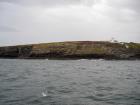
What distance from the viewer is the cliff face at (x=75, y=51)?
126m

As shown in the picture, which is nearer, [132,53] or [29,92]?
[29,92]

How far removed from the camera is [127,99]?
22.0 metres

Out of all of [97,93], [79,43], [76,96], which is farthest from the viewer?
[79,43]

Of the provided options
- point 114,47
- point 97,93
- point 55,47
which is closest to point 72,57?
point 55,47

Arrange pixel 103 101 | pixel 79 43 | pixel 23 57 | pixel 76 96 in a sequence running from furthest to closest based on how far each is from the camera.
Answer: pixel 79 43 → pixel 23 57 → pixel 76 96 → pixel 103 101

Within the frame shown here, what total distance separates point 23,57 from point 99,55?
3732cm

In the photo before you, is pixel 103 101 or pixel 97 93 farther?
pixel 97 93

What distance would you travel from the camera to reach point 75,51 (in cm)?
13012

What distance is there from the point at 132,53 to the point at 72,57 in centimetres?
2862

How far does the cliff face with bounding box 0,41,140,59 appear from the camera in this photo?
126 metres

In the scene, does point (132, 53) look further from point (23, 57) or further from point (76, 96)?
point (76, 96)

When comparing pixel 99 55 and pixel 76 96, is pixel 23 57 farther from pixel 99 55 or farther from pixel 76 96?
pixel 76 96

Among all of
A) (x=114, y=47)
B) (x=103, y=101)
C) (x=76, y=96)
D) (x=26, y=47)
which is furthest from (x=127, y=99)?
(x=26, y=47)

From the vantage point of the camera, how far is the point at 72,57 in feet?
421
